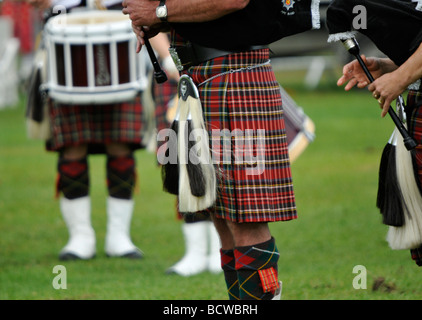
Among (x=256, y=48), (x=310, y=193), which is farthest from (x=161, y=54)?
(x=310, y=193)

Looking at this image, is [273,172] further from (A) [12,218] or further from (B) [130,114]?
(A) [12,218]

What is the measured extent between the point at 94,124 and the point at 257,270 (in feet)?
7.04

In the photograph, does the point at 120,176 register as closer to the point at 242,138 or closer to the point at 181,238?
the point at 181,238

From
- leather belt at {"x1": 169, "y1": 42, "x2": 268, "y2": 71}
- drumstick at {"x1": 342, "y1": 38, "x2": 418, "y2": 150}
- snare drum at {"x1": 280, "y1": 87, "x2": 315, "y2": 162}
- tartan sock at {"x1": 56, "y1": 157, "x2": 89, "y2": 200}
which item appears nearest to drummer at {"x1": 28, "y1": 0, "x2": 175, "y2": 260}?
tartan sock at {"x1": 56, "y1": 157, "x2": 89, "y2": 200}

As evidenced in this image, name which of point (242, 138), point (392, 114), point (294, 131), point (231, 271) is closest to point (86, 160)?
point (294, 131)

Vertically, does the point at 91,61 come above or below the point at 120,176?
above

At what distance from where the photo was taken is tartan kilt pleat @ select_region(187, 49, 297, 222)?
2.78 meters

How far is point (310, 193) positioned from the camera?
6.40 metres

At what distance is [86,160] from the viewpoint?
4762 millimetres

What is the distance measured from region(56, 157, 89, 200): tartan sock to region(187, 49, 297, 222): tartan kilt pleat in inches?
80.5

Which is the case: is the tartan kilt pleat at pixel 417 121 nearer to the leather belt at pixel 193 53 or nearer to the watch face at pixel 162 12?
the leather belt at pixel 193 53

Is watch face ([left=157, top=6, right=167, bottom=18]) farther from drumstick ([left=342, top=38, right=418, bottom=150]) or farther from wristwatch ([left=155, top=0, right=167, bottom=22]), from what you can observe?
drumstick ([left=342, top=38, right=418, bottom=150])

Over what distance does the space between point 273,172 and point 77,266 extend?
201cm

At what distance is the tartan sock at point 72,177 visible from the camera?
4.71 m
